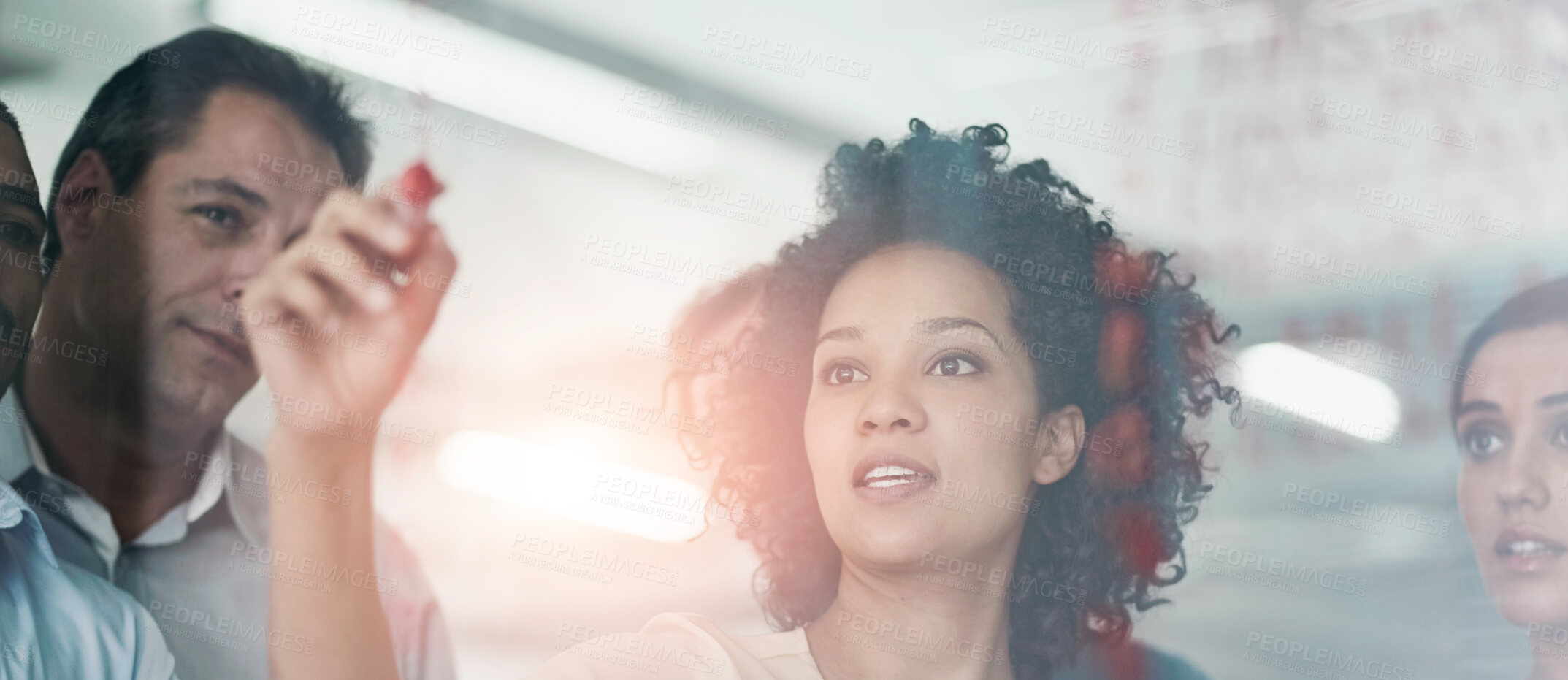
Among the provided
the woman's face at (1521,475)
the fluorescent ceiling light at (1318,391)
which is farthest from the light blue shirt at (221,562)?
the woman's face at (1521,475)

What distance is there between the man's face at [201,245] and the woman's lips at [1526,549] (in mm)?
2536

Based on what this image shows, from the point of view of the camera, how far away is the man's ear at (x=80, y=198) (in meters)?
2.42

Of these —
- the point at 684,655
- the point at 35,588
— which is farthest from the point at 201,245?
the point at 684,655

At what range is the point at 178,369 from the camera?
93.4 inches

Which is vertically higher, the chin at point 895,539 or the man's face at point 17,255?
the chin at point 895,539

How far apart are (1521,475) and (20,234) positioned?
324 cm

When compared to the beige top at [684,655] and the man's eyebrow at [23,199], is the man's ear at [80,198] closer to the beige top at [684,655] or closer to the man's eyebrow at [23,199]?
the man's eyebrow at [23,199]

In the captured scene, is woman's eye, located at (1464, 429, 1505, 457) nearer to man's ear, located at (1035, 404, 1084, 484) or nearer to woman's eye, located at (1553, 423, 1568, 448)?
woman's eye, located at (1553, 423, 1568, 448)

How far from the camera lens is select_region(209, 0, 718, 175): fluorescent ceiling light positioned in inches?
91.9

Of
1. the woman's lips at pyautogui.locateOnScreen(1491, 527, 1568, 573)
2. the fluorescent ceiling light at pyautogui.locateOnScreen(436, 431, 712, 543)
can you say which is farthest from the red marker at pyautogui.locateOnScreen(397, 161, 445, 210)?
the woman's lips at pyautogui.locateOnScreen(1491, 527, 1568, 573)

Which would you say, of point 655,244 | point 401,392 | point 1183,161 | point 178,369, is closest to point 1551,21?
point 1183,161

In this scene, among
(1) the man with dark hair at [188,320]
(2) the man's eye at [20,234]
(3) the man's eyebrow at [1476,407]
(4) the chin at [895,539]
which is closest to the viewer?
(4) the chin at [895,539]

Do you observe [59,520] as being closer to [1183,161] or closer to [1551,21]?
[1183,161]

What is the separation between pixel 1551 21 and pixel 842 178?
5.19ft
